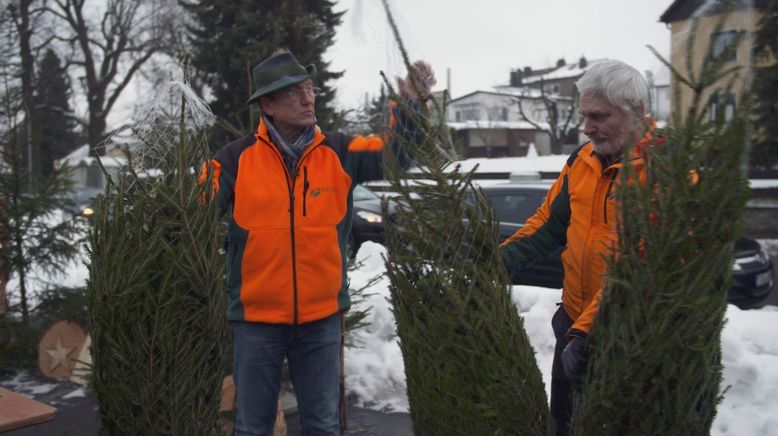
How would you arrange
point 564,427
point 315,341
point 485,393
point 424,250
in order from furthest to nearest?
point 315,341 < point 564,427 < point 424,250 < point 485,393

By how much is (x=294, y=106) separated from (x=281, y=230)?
20.6 inches

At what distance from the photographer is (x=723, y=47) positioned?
1.62m

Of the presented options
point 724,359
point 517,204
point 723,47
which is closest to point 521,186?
point 517,204

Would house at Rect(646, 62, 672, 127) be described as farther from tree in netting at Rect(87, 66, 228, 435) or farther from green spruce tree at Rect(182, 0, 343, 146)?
green spruce tree at Rect(182, 0, 343, 146)

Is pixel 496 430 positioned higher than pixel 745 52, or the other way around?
pixel 745 52

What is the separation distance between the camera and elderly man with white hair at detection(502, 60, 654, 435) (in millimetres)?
1921

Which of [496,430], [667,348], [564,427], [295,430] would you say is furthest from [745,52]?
[295,430]

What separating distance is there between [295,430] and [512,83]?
6525cm

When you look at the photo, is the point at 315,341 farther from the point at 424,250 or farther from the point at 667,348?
the point at 667,348

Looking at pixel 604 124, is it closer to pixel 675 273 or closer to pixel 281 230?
pixel 675 273

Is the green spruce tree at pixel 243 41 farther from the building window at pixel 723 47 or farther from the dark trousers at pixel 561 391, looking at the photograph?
the building window at pixel 723 47

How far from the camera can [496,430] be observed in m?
1.89

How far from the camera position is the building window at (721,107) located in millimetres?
1601

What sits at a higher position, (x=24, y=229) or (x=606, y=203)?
(x=606, y=203)
